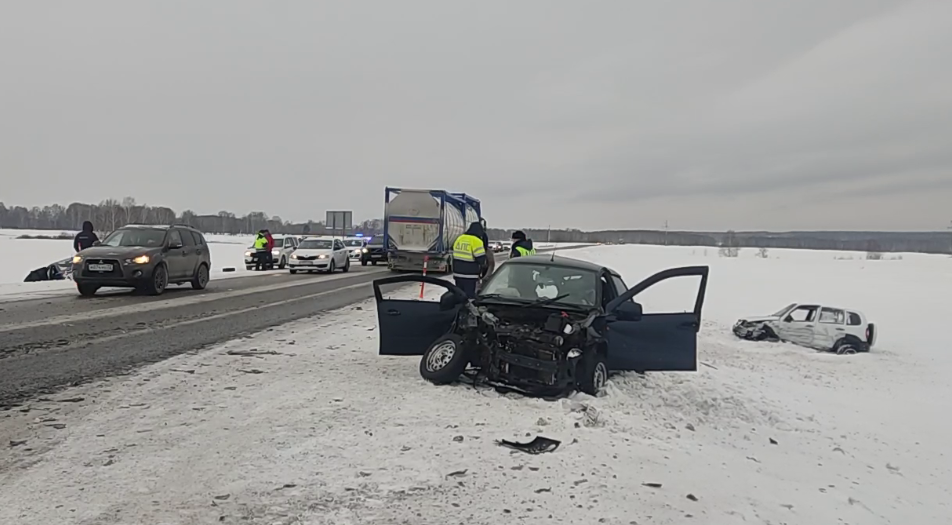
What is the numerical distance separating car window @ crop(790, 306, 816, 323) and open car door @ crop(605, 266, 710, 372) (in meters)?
11.1

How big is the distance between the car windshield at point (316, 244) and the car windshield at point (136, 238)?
40.9 feet

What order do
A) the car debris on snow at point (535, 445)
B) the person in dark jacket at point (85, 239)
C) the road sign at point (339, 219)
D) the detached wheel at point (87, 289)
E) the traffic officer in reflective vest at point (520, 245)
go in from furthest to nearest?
the road sign at point (339, 219)
the person in dark jacket at point (85, 239)
the detached wheel at point (87, 289)
the traffic officer in reflective vest at point (520, 245)
the car debris on snow at point (535, 445)

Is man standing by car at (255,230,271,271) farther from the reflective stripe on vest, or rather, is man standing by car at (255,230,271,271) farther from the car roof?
the car roof

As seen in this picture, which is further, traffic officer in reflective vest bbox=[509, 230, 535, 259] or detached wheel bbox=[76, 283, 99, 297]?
detached wheel bbox=[76, 283, 99, 297]

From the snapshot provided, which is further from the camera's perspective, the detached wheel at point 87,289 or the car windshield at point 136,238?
the car windshield at point 136,238

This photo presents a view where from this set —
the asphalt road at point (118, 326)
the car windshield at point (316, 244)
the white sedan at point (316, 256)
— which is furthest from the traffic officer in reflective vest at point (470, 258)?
the car windshield at point (316, 244)

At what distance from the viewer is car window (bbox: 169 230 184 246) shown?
15.6 meters

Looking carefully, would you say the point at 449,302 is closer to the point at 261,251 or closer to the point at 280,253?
the point at 261,251

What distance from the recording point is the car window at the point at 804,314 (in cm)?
1584

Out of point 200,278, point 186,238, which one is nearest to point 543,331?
point 186,238

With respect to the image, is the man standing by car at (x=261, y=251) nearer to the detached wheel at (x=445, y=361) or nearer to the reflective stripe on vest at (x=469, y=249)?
the reflective stripe on vest at (x=469, y=249)

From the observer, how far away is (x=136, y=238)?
49.2 feet

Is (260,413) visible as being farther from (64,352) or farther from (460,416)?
(64,352)

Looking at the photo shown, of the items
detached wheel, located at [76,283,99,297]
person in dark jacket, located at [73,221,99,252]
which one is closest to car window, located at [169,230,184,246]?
detached wheel, located at [76,283,99,297]
